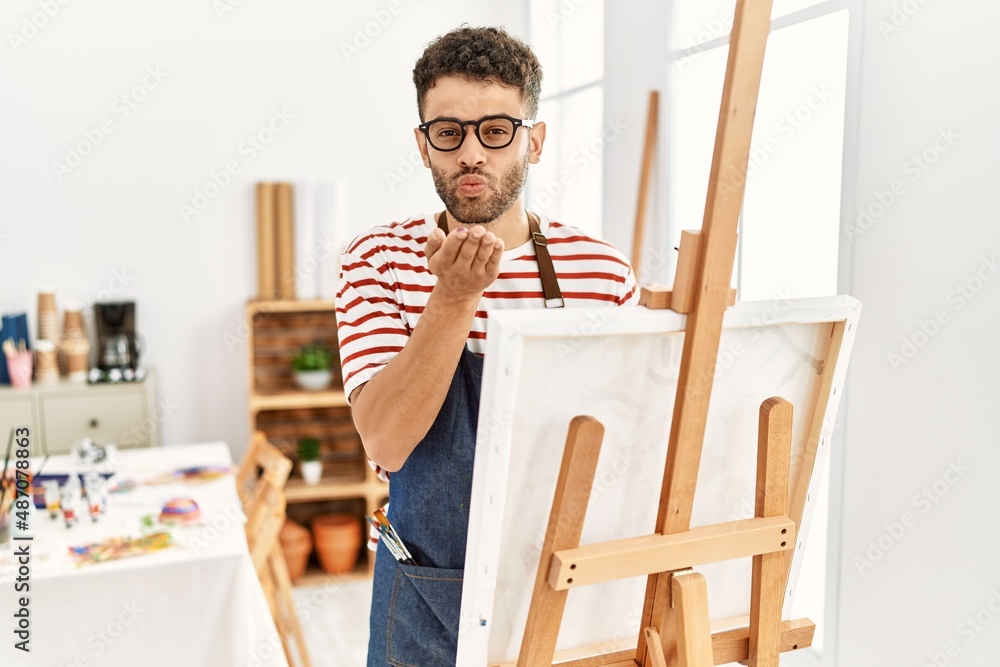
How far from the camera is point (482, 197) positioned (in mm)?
1055

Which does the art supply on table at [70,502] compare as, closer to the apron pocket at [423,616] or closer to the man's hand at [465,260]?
the apron pocket at [423,616]

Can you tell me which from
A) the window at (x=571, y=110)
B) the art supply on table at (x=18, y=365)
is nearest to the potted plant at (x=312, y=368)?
the art supply on table at (x=18, y=365)

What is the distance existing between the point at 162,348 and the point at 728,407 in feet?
9.40

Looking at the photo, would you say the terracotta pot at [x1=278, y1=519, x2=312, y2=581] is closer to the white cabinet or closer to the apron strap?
the white cabinet

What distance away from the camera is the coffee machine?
3049mm

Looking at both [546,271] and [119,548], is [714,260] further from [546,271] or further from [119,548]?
[119,548]

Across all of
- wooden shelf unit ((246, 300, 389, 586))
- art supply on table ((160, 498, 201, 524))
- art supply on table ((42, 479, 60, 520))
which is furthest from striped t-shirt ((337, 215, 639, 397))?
wooden shelf unit ((246, 300, 389, 586))

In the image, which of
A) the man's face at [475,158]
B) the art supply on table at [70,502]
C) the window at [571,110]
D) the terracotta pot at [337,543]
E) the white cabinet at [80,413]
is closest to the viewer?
the man's face at [475,158]

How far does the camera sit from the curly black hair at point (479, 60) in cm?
104

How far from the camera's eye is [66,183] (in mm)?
Answer: 3078

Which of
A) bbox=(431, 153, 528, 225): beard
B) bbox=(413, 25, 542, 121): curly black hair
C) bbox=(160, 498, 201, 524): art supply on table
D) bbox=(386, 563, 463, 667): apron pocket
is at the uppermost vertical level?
bbox=(413, 25, 542, 121): curly black hair

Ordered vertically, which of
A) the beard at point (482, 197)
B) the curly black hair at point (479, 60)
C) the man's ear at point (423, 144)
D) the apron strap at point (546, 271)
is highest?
the curly black hair at point (479, 60)

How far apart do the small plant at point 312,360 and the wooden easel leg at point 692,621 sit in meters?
2.50

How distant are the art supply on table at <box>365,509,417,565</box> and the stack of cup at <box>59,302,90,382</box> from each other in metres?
2.37
